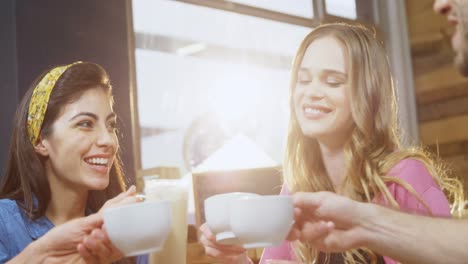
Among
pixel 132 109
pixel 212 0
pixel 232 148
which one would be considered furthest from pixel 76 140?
pixel 212 0

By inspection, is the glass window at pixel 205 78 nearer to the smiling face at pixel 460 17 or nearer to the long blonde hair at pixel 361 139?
the long blonde hair at pixel 361 139

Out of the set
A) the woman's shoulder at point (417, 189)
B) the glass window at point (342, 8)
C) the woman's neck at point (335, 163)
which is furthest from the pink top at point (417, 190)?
the glass window at point (342, 8)

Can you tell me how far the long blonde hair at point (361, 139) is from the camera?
4.81 ft

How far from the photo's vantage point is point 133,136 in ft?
9.42

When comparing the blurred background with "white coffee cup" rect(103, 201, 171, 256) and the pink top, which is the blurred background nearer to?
the pink top

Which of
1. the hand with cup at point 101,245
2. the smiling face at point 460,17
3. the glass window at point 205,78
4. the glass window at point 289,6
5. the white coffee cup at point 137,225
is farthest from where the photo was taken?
the glass window at point 289,6

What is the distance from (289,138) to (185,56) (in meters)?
2.33

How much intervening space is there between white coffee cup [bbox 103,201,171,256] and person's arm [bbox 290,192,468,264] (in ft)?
0.90

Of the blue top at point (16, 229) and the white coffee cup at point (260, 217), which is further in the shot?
the blue top at point (16, 229)

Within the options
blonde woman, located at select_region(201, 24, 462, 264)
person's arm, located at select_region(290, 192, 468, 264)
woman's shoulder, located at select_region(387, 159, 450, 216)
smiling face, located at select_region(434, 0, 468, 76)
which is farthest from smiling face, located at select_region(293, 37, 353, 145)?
person's arm, located at select_region(290, 192, 468, 264)

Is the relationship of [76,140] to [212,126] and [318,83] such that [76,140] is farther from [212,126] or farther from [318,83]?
[212,126]

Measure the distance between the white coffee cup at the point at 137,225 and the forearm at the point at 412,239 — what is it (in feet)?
1.26

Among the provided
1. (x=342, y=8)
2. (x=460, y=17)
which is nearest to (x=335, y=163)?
(x=460, y=17)

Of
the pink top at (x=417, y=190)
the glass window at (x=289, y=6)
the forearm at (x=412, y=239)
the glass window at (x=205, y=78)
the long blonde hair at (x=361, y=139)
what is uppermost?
the glass window at (x=289, y=6)
